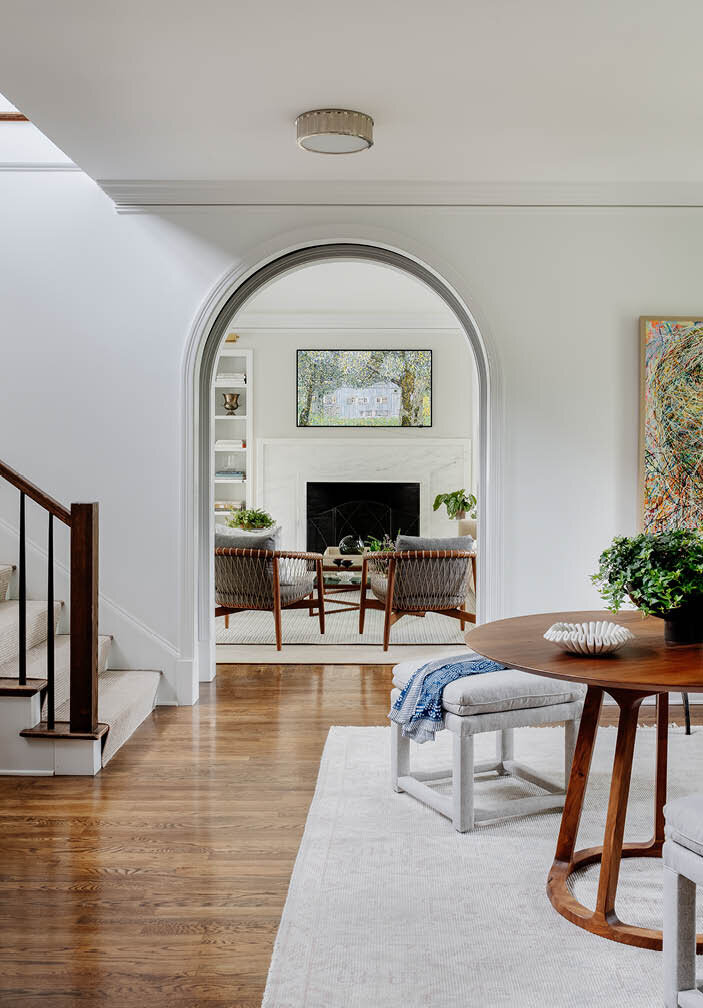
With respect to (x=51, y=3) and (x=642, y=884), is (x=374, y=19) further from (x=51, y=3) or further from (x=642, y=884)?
(x=642, y=884)

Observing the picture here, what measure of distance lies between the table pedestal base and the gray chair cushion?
33cm

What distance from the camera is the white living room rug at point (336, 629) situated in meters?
6.43

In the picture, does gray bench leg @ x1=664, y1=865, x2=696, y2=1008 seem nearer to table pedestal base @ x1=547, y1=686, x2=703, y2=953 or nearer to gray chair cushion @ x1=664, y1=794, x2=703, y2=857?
gray chair cushion @ x1=664, y1=794, x2=703, y2=857

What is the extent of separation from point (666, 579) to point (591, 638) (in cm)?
26

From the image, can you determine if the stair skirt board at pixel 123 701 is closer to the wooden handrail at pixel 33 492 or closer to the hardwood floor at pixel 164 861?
the hardwood floor at pixel 164 861

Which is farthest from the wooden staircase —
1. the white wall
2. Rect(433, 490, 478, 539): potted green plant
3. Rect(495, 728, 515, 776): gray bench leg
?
Rect(433, 490, 478, 539): potted green plant

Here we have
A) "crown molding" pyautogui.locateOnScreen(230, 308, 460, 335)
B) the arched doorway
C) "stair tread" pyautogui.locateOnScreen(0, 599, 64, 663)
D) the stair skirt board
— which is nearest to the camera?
the stair skirt board

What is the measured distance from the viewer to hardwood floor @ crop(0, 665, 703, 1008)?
7.08 ft

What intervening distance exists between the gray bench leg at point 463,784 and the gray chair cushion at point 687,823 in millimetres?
1043

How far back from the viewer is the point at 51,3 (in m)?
2.79

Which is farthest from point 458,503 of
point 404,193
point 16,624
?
point 16,624

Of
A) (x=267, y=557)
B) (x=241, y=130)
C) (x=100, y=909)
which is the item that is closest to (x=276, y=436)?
(x=267, y=557)

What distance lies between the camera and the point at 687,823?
193cm

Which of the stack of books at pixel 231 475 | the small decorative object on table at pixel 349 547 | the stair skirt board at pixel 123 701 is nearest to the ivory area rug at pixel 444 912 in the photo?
the stair skirt board at pixel 123 701
